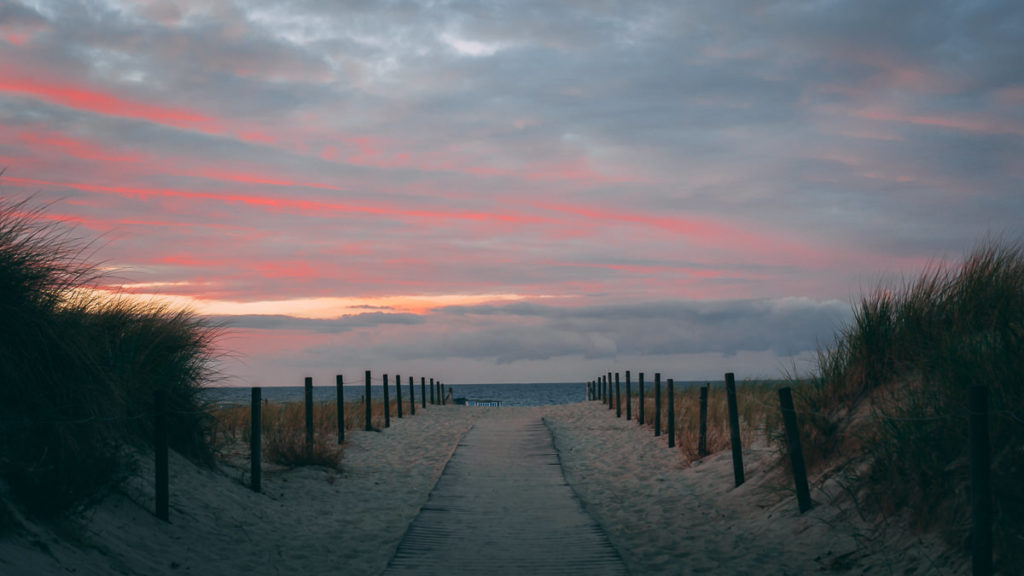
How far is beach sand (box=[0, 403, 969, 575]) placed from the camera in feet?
20.0

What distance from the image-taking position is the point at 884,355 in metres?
8.59

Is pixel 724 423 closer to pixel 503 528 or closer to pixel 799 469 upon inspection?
pixel 799 469

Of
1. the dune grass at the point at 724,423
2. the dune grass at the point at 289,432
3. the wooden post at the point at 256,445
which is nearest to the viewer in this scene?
the wooden post at the point at 256,445

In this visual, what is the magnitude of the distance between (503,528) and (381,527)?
163 cm

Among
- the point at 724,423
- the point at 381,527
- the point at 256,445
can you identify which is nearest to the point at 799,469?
the point at 381,527

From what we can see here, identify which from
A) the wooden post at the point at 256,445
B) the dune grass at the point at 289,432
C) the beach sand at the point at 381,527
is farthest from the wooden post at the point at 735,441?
the dune grass at the point at 289,432

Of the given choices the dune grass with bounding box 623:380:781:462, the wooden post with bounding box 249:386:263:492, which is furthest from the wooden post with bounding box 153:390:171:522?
the dune grass with bounding box 623:380:781:462

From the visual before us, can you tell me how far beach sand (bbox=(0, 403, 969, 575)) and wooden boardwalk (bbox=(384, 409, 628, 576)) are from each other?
0.31m

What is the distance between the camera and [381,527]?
358 inches

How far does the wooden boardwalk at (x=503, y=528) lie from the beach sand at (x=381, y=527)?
0.31 meters

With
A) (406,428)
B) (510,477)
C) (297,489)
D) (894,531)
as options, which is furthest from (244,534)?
(406,428)

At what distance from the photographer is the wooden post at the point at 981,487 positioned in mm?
5219

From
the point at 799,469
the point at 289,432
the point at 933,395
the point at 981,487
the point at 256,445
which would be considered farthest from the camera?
the point at 289,432

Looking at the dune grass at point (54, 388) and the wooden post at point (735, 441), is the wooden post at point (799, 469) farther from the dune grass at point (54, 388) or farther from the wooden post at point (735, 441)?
the dune grass at point (54, 388)
